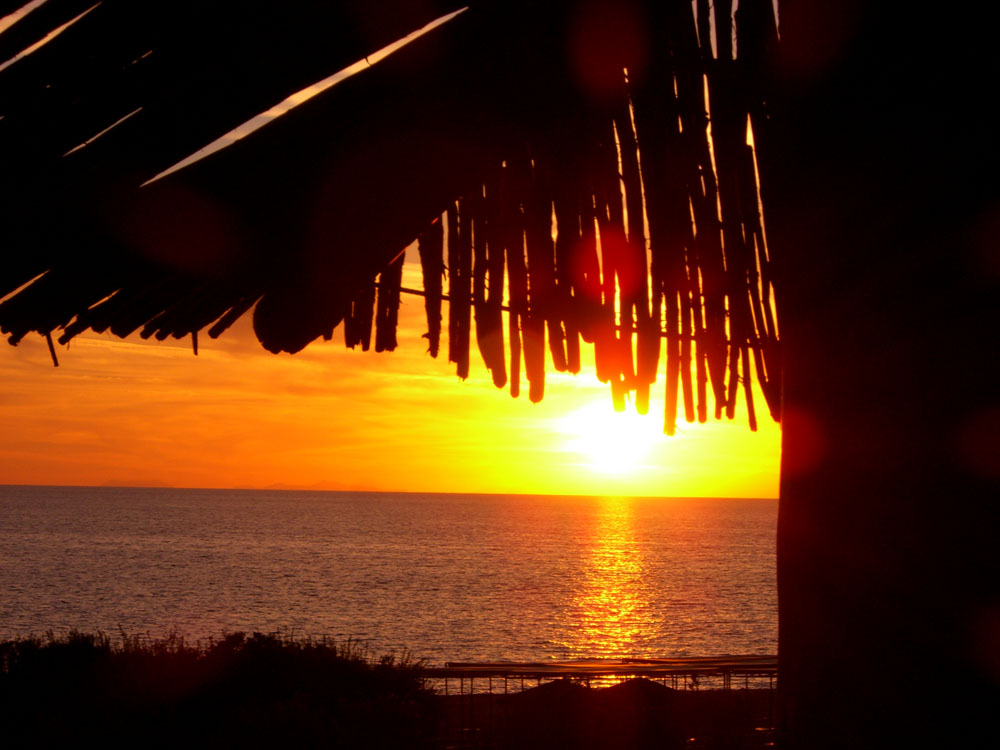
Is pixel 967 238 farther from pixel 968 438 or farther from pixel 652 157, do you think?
pixel 652 157

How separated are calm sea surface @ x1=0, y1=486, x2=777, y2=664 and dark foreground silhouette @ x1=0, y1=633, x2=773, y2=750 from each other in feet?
152

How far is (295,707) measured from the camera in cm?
1073

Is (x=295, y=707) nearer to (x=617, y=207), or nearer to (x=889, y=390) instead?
(x=617, y=207)

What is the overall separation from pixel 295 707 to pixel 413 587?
8367 centimetres

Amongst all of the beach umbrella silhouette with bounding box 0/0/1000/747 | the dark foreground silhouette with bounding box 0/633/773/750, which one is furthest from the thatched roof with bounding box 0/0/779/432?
the dark foreground silhouette with bounding box 0/633/773/750

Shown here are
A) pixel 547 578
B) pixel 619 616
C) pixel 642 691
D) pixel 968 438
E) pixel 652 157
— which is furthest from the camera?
pixel 547 578

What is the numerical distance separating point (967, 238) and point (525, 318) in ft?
4.89

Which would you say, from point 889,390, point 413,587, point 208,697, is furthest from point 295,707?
point 413,587

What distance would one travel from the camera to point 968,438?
656 mm

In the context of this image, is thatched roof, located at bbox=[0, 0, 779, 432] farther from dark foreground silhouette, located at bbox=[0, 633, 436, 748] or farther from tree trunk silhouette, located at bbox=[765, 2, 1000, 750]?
dark foreground silhouette, located at bbox=[0, 633, 436, 748]

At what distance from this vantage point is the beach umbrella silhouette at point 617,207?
684 millimetres

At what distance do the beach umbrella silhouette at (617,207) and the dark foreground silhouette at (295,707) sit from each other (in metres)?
9.34

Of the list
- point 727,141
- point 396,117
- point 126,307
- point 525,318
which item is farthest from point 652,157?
point 126,307

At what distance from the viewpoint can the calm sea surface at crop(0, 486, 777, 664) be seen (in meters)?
70.1
